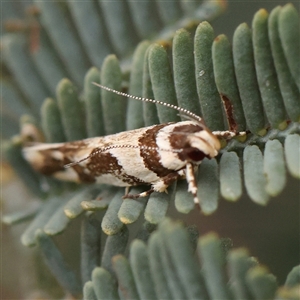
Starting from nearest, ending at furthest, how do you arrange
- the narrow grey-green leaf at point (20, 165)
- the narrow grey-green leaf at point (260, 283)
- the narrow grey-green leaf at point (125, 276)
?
the narrow grey-green leaf at point (260, 283)
the narrow grey-green leaf at point (125, 276)
the narrow grey-green leaf at point (20, 165)

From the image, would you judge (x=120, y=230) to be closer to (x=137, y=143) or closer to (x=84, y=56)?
(x=137, y=143)

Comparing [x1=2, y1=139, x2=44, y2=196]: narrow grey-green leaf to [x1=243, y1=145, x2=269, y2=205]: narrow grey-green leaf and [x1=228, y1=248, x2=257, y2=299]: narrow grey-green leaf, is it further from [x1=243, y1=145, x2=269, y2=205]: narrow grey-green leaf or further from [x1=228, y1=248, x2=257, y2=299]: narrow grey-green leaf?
[x1=228, y1=248, x2=257, y2=299]: narrow grey-green leaf

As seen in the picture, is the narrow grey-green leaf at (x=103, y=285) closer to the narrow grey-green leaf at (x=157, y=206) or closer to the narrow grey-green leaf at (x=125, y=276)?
the narrow grey-green leaf at (x=125, y=276)

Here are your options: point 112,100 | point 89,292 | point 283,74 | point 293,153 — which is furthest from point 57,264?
point 283,74

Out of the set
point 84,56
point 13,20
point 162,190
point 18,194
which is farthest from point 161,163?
point 13,20

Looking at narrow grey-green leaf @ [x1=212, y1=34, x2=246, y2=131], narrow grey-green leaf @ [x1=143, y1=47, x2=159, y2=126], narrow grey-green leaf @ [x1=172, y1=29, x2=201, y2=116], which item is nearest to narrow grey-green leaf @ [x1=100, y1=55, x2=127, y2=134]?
narrow grey-green leaf @ [x1=143, y1=47, x2=159, y2=126]

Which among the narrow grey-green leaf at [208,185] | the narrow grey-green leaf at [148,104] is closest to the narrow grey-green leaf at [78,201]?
the narrow grey-green leaf at [148,104]

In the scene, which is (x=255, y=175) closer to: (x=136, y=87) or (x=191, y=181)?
(x=191, y=181)
